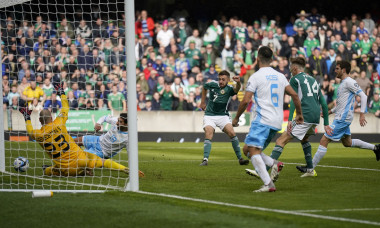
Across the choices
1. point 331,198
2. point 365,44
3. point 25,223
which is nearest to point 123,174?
point 331,198

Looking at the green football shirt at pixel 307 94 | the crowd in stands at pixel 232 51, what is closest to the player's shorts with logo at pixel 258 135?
the green football shirt at pixel 307 94

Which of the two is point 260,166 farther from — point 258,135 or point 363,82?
point 363,82

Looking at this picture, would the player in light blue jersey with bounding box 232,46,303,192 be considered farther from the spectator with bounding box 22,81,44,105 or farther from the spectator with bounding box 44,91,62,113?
the spectator with bounding box 22,81,44,105

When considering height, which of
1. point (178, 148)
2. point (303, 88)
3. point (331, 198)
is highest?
point (303, 88)

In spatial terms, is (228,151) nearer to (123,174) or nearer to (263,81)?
(123,174)

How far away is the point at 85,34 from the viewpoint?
20.9 meters

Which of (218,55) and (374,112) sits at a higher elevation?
(218,55)

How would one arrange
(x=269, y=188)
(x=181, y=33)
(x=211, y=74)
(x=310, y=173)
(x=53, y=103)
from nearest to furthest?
(x=269, y=188) < (x=310, y=173) < (x=53, y=103) < (x=211, y=74) < (x=181, y=33)

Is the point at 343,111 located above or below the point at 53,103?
above

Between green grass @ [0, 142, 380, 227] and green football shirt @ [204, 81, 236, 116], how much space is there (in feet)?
6.15

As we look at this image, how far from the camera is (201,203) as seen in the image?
804 cm

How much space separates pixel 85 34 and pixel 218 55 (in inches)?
266

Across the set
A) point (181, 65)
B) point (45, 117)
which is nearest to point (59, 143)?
point (45, 117)

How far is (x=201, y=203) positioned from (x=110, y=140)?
5.03 metres
